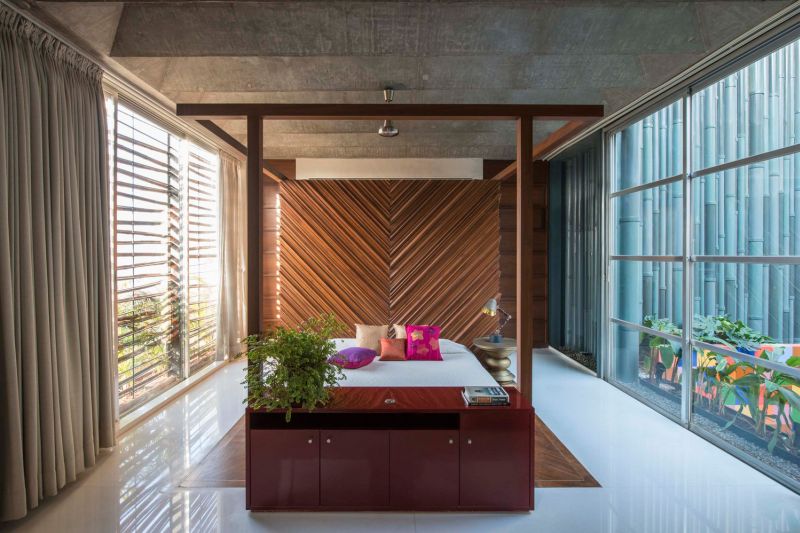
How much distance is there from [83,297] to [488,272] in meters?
5.01

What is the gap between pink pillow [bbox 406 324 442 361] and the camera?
4707mm

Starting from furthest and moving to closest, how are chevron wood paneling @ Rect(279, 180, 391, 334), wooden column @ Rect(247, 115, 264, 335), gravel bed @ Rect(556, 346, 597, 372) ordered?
chevron wood paneling @ Rect(279, 180, 391, 334) < gravel bed @ Rect(556, 346, 597, 372) < wooden column @ Rect(247, 115, 264, 335)

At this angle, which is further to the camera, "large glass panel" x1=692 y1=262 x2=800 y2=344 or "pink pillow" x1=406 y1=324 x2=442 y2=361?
"pink pillow" x1=406 y1=324 x2=442 y2=361

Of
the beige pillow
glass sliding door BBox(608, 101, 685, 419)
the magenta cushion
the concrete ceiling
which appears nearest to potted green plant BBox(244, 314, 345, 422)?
the magenta cushion

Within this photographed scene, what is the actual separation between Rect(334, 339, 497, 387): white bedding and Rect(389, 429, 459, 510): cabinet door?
1282mm

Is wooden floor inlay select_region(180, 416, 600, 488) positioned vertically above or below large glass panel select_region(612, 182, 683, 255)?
below

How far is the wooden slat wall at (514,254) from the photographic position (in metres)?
6.78

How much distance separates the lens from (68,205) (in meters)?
2.85

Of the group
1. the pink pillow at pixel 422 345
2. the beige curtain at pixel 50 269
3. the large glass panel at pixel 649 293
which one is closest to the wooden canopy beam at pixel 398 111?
the beige curtain at pixel 50 269

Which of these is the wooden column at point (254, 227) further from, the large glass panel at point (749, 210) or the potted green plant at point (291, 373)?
the large glass panel at point (749, 210)

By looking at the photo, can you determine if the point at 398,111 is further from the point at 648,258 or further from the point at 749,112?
the point at 648,258

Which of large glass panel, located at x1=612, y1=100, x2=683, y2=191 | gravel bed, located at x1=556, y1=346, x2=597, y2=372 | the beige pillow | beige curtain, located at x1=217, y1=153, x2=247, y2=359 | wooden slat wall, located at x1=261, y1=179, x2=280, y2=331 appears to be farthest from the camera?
wooden slat wall, located at x1=261, y1=179, x2=280, y2=331

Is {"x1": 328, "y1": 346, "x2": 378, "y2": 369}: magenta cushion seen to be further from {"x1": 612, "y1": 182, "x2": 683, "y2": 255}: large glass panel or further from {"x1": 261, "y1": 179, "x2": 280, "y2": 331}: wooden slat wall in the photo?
{"x1": 612, "y1": 182, "x2": 683, "y2": 255}: large glass panel

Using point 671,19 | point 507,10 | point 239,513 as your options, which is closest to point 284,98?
point 507,10
